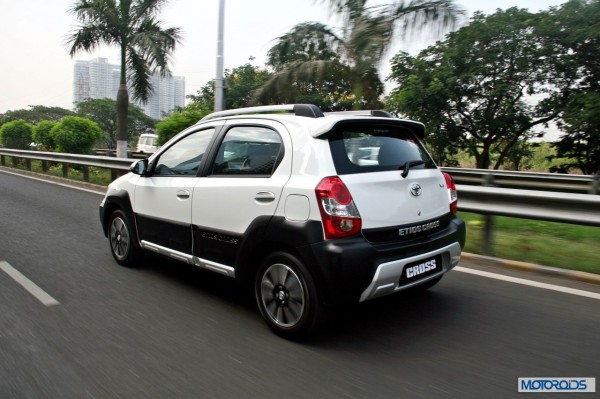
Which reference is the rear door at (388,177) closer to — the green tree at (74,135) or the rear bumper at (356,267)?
the rear bumper at (356,267)

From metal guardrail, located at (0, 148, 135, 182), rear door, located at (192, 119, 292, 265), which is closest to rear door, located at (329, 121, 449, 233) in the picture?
rear door, located at (192, 119, 292, 265)

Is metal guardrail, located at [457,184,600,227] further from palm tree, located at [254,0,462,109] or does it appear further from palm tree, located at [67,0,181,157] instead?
palm tree, located at [67,0,181,157]

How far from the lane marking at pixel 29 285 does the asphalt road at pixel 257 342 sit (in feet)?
0.16

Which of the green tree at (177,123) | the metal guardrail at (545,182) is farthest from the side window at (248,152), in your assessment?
the green tree at (177,123)

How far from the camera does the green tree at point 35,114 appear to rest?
66.2 m

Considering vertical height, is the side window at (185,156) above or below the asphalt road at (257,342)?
above

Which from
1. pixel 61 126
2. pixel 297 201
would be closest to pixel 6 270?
pixel 297 201

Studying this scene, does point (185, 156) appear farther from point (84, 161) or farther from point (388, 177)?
point (84, 161)

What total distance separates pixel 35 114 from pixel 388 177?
74.7m

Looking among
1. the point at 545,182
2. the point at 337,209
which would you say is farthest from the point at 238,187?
the point at 545,182

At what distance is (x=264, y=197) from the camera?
11.6 feet

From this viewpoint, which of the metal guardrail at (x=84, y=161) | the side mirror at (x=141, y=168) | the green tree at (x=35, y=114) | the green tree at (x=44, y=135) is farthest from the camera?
the green tree at (x=35, y=114)

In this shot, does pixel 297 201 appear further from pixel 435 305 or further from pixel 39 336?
pixel 39 336

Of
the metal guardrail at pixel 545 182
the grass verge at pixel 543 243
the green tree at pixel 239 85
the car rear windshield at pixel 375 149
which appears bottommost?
the grass verge at pixel 543 243
